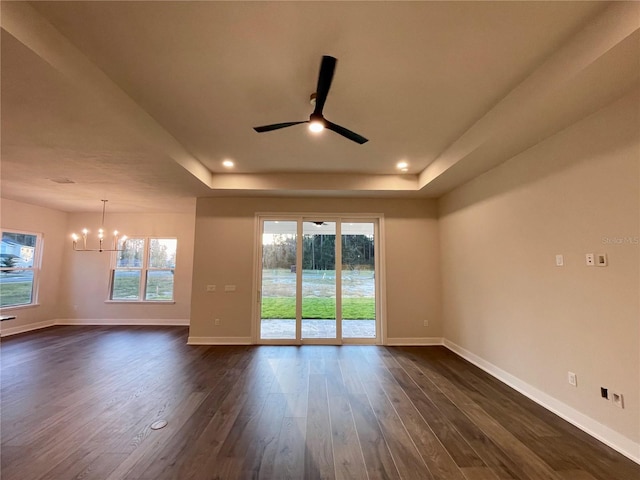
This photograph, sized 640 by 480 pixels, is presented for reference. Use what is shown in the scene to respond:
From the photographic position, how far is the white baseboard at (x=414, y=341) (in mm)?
4938

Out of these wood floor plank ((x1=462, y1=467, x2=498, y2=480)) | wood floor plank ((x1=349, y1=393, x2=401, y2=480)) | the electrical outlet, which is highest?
the electrical outlet

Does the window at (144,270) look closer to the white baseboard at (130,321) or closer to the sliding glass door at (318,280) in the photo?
the white baseboard at (130,321)

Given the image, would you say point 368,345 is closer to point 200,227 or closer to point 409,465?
point 409,465

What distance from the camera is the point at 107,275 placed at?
6.60 metres

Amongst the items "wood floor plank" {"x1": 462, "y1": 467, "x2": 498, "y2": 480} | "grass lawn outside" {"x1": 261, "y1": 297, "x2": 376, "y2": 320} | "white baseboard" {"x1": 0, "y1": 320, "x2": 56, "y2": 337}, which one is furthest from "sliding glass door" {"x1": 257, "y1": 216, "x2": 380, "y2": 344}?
"white baseboard" {"x1": 0, "y1": 320, "x2": 56, "y2": 337}

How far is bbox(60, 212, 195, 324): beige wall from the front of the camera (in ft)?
21.3

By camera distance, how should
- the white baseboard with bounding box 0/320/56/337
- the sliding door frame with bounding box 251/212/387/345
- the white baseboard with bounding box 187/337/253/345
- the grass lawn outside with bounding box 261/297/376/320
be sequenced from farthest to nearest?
the white baseboard with bounding box 0/320/56/337 < the grass lawn outside with bounding box 261/297/376/320 < the sliding door frame with bounding box 251/212/387/345 < the white baseboard with bounding box 187/337/253/345

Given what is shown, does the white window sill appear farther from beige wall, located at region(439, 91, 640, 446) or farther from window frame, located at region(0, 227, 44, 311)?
beige wall, located at region(439, 91, 640, 446)

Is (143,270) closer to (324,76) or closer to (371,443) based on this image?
(371,443)

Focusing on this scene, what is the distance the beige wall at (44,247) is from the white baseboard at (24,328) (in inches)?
0.9

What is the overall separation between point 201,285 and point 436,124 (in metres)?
4.46

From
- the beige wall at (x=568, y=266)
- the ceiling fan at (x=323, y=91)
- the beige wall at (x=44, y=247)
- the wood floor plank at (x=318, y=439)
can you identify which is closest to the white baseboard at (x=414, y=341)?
the beige wall at (x=568, y=266)

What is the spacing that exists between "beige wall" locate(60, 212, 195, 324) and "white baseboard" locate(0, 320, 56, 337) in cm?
27

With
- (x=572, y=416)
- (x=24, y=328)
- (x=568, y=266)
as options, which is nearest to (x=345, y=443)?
(x=572, y=416)
